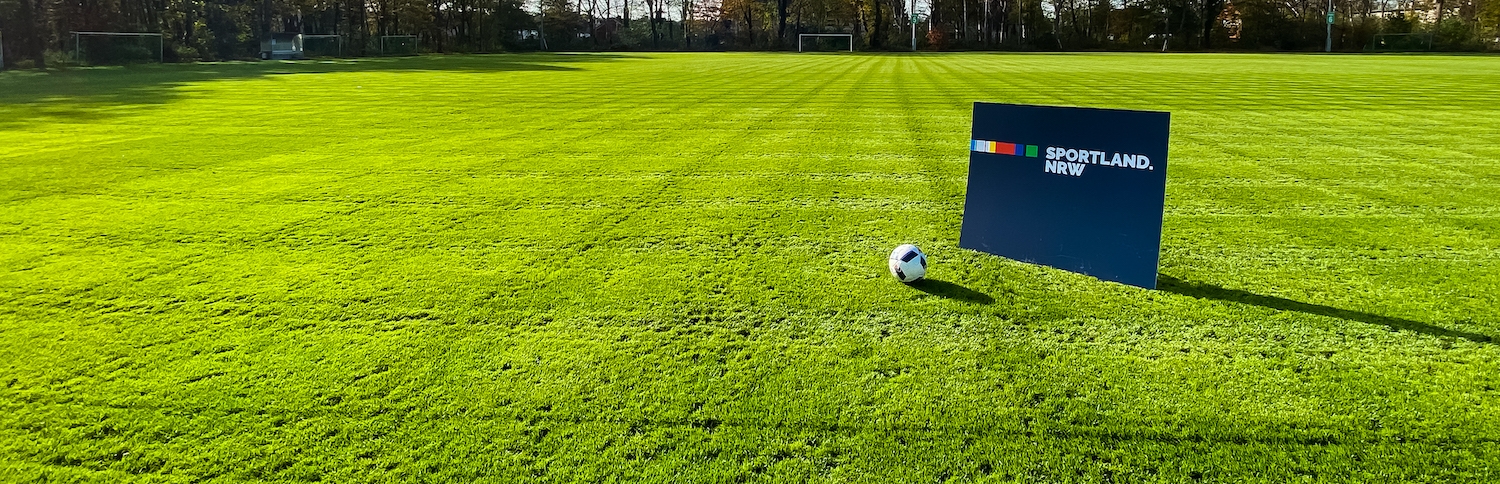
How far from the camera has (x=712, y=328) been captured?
11.5ft

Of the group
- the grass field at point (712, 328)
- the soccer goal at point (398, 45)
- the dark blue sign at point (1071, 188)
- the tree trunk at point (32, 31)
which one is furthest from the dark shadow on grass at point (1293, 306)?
the soccer goal at point (398, 45)

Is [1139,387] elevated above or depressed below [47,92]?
below

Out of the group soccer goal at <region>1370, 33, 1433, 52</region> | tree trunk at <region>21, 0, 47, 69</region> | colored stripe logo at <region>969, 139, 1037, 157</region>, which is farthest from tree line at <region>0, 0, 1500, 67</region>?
colored stripe logo at <region>969, 139, 1037, 157</region>

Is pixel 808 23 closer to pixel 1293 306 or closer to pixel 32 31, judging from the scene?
pixel 32 31

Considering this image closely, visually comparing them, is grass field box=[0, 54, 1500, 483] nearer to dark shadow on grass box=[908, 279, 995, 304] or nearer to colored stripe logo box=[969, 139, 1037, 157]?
dark shadow on grass box=[908, 279, 995, 304]

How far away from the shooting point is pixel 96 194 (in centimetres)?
641

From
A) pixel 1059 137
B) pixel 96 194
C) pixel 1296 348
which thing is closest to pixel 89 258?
pixel 96 194

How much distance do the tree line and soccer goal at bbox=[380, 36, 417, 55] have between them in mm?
526

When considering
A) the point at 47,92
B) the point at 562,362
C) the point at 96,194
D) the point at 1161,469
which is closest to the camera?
the point at 1161,469

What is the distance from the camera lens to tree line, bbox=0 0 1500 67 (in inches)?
1855

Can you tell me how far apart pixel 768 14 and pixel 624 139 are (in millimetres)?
70224

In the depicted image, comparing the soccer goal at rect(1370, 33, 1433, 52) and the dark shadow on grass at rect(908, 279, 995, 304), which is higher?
the soccer goal at rect(1370, 33, 1433, 52)

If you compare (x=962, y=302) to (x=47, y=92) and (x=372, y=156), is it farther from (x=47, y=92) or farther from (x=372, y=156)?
(x=47, y=92)

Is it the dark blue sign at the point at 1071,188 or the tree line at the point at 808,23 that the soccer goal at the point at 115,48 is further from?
the dark blue sign at the point at 1071,188
